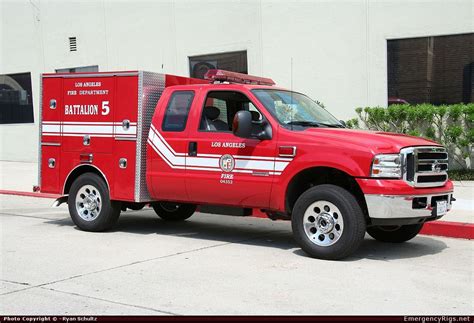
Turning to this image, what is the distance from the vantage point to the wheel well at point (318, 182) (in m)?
7.29

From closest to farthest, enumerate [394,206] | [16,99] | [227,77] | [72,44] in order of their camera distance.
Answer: [394,206] < [227,77] < [72,44] < [16,99]

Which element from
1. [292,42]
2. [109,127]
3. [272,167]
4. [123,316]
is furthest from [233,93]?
[292,42]

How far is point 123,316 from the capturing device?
4973mm

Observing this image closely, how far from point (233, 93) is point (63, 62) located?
47.8 ft

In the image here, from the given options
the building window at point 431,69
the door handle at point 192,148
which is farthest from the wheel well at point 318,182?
the building window at point 431,69

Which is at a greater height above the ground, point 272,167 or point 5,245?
→ point 272,167

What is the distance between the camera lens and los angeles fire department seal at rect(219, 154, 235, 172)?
778 cm

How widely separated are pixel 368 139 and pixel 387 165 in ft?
1.34

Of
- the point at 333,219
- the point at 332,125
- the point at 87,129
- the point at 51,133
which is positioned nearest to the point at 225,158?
the point at 332,125

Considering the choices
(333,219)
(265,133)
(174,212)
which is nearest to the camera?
(333,219)

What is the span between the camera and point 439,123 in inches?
559

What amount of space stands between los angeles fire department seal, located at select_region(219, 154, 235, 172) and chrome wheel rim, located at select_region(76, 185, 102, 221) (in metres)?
2.20

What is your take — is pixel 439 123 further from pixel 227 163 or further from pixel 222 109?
pixel 227 163

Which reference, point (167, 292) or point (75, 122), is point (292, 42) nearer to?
point (75, 122)
